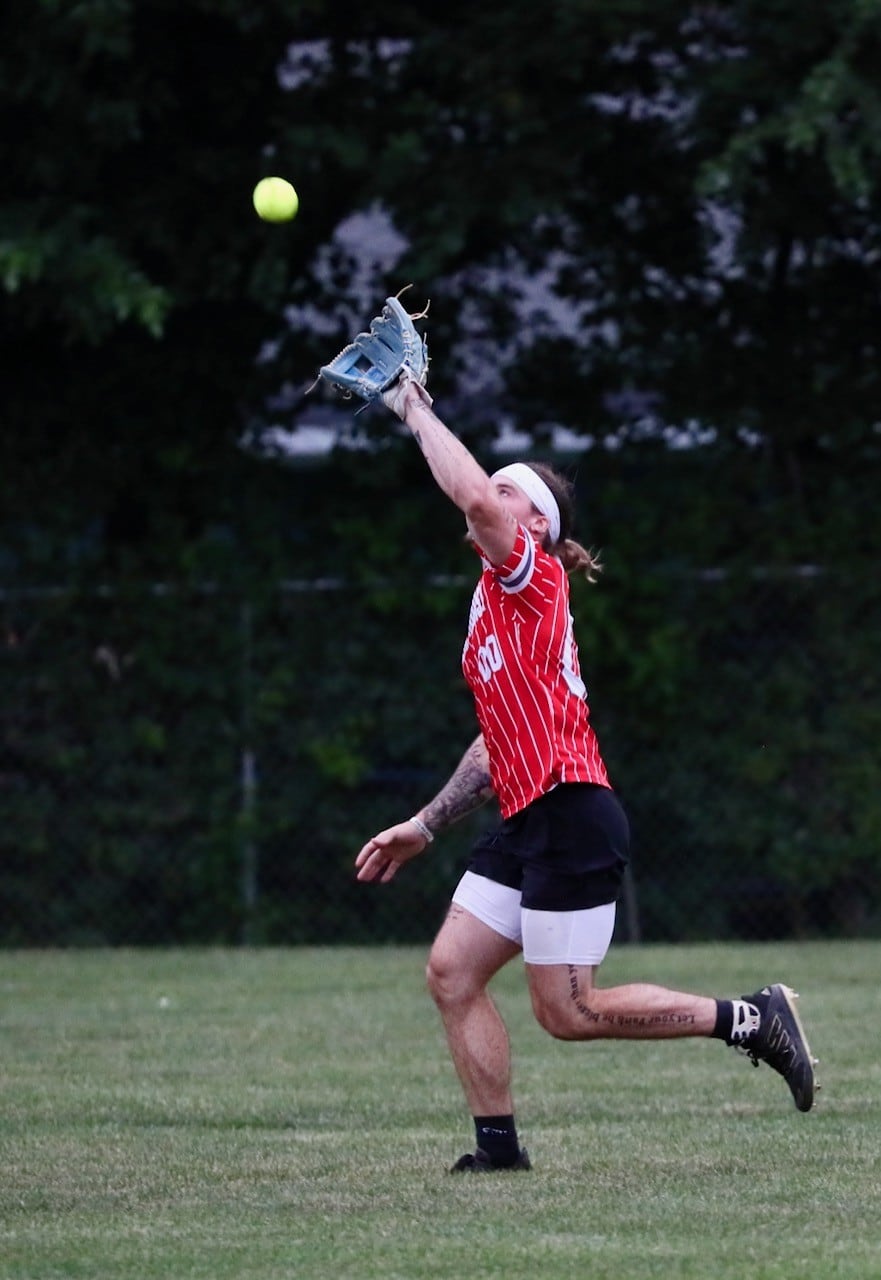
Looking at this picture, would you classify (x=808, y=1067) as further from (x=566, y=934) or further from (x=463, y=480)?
(x=463, y=480)

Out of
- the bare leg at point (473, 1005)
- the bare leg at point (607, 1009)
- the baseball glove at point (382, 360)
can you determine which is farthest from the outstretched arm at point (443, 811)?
the baseball glove at point (382, 360)

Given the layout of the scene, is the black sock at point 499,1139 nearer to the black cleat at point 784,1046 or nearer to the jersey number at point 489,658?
the black cleat at point 784,1046

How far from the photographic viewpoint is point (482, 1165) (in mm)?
5520

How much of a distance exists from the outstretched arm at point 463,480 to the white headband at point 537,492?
257 millimetres

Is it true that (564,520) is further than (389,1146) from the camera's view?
No

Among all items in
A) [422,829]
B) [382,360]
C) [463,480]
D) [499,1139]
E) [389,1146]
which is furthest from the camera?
[389,1146]

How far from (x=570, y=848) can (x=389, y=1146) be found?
3.68 ft

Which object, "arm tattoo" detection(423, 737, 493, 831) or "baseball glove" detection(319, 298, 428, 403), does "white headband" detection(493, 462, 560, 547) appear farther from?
"arm tattoo" detection(423, 737, 493, 831)

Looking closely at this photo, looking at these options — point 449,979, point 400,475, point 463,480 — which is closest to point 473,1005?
point 449,979

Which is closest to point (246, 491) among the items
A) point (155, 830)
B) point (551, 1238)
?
point (155, 830)

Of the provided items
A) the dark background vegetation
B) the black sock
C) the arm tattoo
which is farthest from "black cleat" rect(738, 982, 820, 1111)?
the dark background vegetation

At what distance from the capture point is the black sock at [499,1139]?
218 inches

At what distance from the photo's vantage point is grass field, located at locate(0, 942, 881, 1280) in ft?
14.4

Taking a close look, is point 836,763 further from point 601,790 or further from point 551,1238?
point 551,1238
